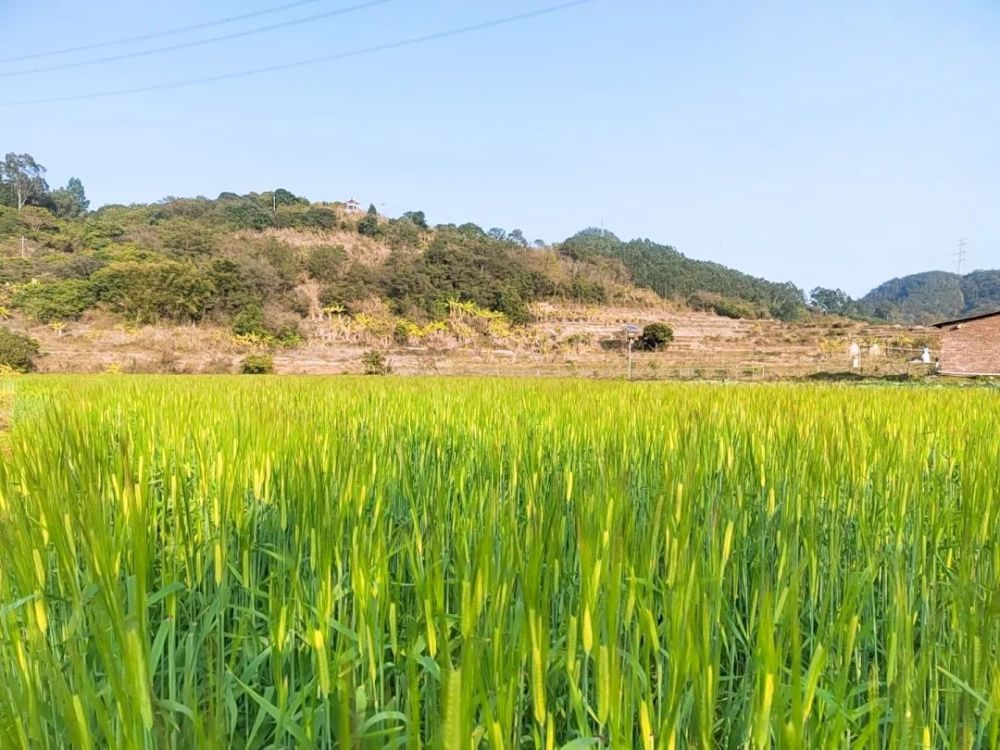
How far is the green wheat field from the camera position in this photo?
0.52 m

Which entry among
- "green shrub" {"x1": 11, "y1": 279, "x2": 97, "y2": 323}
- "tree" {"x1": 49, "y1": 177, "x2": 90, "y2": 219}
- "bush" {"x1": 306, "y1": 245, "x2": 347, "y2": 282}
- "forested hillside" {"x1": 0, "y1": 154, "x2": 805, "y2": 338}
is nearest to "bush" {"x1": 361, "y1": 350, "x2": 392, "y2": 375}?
"forested hillside" {"x1": 0, "y1": 154, "x2": 805, "y2": 338}

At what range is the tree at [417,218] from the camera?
54375 mm

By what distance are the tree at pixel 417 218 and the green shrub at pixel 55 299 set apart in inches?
1217

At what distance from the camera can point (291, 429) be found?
2014mm

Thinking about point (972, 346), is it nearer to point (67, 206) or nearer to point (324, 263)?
point (324, 263)

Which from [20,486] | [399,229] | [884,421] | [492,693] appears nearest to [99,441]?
[20,486]

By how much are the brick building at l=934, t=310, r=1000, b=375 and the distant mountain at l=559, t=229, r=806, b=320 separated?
22.0 m

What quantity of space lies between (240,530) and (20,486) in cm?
94

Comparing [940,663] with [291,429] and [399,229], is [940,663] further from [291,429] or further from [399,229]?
[399,229]

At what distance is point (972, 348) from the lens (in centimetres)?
2111

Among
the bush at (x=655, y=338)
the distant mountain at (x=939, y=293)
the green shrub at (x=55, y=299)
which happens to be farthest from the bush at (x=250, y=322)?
the distant mountain at (x=939, y=293)

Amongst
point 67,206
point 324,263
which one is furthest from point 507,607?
point 67,206

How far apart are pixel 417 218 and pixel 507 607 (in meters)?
58.1

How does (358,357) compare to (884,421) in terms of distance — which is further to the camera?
(358,357)
